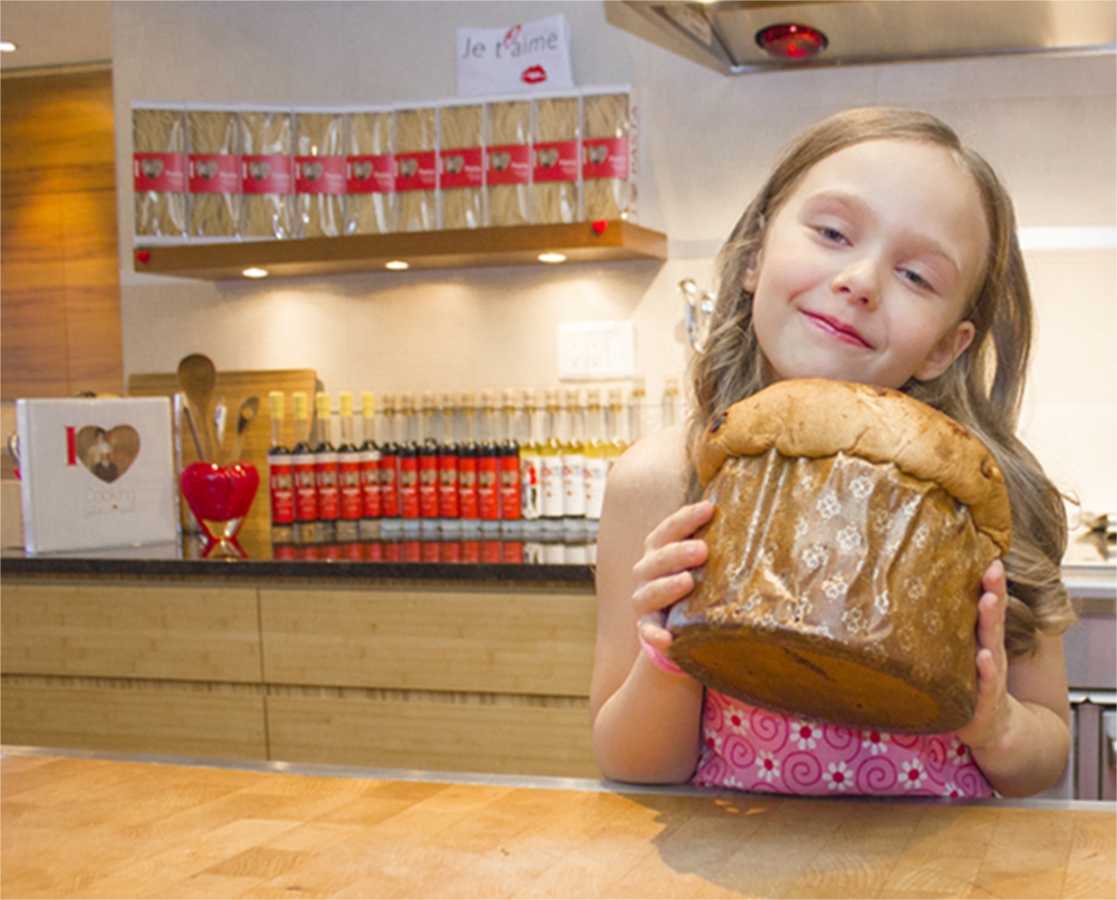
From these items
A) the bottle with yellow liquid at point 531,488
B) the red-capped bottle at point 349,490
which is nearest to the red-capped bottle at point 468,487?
the bottle with yellow liquid at point 531,488

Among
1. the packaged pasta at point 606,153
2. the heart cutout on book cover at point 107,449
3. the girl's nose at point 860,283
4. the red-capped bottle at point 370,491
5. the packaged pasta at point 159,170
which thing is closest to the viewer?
the girl's nose at point 860,283

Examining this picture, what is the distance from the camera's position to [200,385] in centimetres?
267

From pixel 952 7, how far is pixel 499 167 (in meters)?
0.97

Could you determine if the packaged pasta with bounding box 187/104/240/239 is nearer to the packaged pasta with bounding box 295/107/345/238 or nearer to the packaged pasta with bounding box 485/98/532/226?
the packaged pasta with bounding box 295/107/345/238

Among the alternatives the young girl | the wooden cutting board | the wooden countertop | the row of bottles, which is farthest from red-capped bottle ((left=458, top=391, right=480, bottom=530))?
the wooden countertop

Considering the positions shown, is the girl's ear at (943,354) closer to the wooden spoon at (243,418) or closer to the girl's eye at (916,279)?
the girl's eye at (916,279)

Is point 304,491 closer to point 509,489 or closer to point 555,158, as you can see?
point 509,489

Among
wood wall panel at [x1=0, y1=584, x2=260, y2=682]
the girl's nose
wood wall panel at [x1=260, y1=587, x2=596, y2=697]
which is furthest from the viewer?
wood wall panel at [x1=0, y1=584, x2=260, y2=682]

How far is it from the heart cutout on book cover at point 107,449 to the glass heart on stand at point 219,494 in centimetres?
12

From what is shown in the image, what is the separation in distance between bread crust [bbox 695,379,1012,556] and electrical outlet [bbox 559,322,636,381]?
6.30 feet

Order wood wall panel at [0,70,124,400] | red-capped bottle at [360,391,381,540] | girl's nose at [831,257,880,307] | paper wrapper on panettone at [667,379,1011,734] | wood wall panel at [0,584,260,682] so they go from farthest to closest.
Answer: wood wall panel at [0,70,124,400], red-capped bottle at [360,391,381,540], wood wall panel at [0,584,260,682], girl's nose at [831,257,880,307], paper wrapper on panettone at [667,379,1011,734]

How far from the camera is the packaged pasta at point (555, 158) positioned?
7.91 ft

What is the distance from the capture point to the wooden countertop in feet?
1.93

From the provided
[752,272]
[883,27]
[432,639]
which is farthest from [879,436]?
[883,27]
